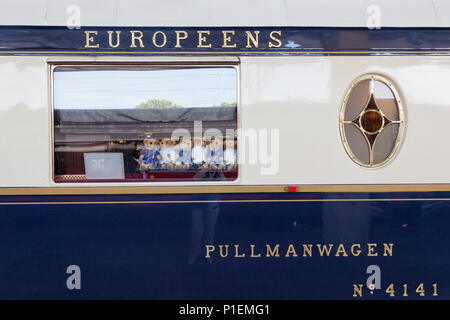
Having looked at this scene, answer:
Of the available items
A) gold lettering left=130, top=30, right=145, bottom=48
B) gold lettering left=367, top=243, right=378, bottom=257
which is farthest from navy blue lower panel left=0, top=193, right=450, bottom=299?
gold lettering left=130, top=30, right=145, bottom=48

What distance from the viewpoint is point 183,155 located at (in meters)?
3.34

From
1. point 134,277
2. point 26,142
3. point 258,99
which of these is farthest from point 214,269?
point 26,142

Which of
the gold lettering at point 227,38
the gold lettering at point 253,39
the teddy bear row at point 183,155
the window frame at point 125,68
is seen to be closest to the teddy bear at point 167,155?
the teddy bear row at point 183,155

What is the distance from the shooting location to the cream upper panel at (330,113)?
3244 millimetres

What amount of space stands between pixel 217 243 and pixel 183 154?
0.72 meters

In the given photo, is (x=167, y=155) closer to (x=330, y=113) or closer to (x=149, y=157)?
(x=149, y=157)

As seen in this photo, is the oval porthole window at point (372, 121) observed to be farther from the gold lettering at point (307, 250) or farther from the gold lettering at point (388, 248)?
the gold lettering at point (307, 250)

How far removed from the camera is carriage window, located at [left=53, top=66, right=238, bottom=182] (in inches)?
128

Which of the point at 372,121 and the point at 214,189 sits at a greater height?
the point at 372,121

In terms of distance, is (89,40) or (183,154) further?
(183,154)

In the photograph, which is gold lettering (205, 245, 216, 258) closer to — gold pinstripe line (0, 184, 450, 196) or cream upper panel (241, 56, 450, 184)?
gold pinstripe line (0, 184, 450, 196)

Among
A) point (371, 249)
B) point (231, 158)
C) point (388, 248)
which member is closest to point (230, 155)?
point (231, 158)

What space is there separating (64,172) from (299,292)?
6.48 ft
